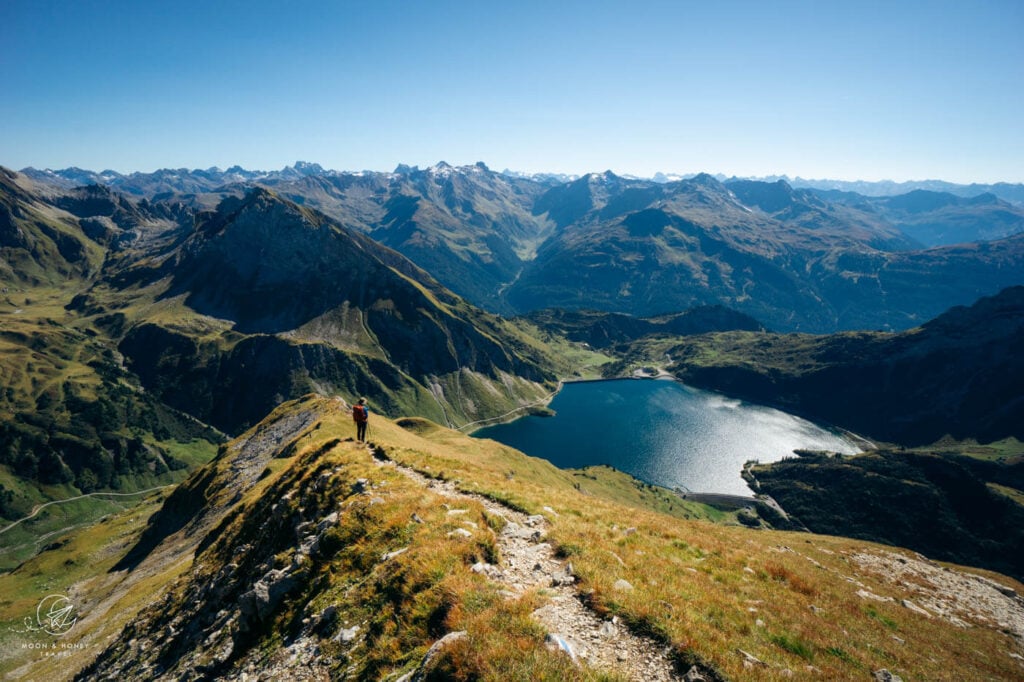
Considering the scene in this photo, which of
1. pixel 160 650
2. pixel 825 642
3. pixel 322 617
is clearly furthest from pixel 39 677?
pixel 825 642

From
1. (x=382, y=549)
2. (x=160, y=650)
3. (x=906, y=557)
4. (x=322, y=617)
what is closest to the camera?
(x=322, y=617)

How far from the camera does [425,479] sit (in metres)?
30.2

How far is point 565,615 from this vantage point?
14117 millimetres

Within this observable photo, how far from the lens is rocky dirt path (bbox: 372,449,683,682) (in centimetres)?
1202

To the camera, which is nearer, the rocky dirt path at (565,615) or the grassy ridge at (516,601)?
Result: the rocky dirt path at (565,615)

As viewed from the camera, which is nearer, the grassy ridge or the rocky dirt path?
the rocky dirt path

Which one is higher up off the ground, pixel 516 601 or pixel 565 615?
pixel 516 601

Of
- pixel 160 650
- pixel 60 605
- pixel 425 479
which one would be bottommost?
pixel 60 605

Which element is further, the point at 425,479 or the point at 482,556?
the point at 425,479

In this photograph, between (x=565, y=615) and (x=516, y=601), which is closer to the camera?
(x=516, y=601)

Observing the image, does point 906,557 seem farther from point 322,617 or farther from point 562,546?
point 322,617

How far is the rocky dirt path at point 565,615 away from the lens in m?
12.0

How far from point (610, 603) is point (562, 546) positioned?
5034mm

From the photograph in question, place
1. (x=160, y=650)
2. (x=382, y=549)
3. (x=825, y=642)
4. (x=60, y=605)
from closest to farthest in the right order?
(x=825, y=642), (x=382, y=549), (x=160, y=650), (x=60, y=605)
